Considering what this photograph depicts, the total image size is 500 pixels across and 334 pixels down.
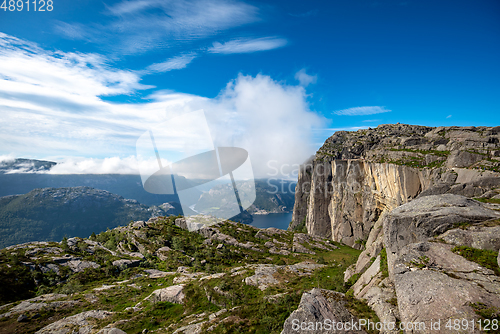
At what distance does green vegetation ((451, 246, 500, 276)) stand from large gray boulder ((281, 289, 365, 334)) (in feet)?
27.0

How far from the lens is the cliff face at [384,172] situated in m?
36.7

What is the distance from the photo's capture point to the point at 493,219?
1510cm

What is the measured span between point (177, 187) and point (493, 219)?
93.8 ft

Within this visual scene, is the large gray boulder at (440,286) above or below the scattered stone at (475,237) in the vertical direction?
below

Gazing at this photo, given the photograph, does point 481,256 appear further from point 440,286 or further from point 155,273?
point 155,273

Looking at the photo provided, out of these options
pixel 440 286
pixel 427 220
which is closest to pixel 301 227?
pixel 427 220

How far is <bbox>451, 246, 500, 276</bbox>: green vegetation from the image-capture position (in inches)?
479

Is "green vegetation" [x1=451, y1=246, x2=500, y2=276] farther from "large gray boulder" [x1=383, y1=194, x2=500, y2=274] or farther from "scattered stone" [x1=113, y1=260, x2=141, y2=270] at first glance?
"scattered stone" [x1=113, y1=260, x2=141, y2=270]

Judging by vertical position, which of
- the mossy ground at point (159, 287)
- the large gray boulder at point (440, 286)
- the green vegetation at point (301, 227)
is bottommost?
the green vegetation at point (301, 227)

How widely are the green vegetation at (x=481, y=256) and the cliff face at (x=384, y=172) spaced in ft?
48.3

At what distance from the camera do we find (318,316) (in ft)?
40.9

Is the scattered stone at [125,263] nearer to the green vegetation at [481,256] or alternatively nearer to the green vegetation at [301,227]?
the green vegetation at [481,256]

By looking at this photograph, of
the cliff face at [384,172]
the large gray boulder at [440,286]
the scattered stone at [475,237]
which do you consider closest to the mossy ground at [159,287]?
the large gray boulder at [440,286]

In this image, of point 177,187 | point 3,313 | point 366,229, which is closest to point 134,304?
point 3,313
